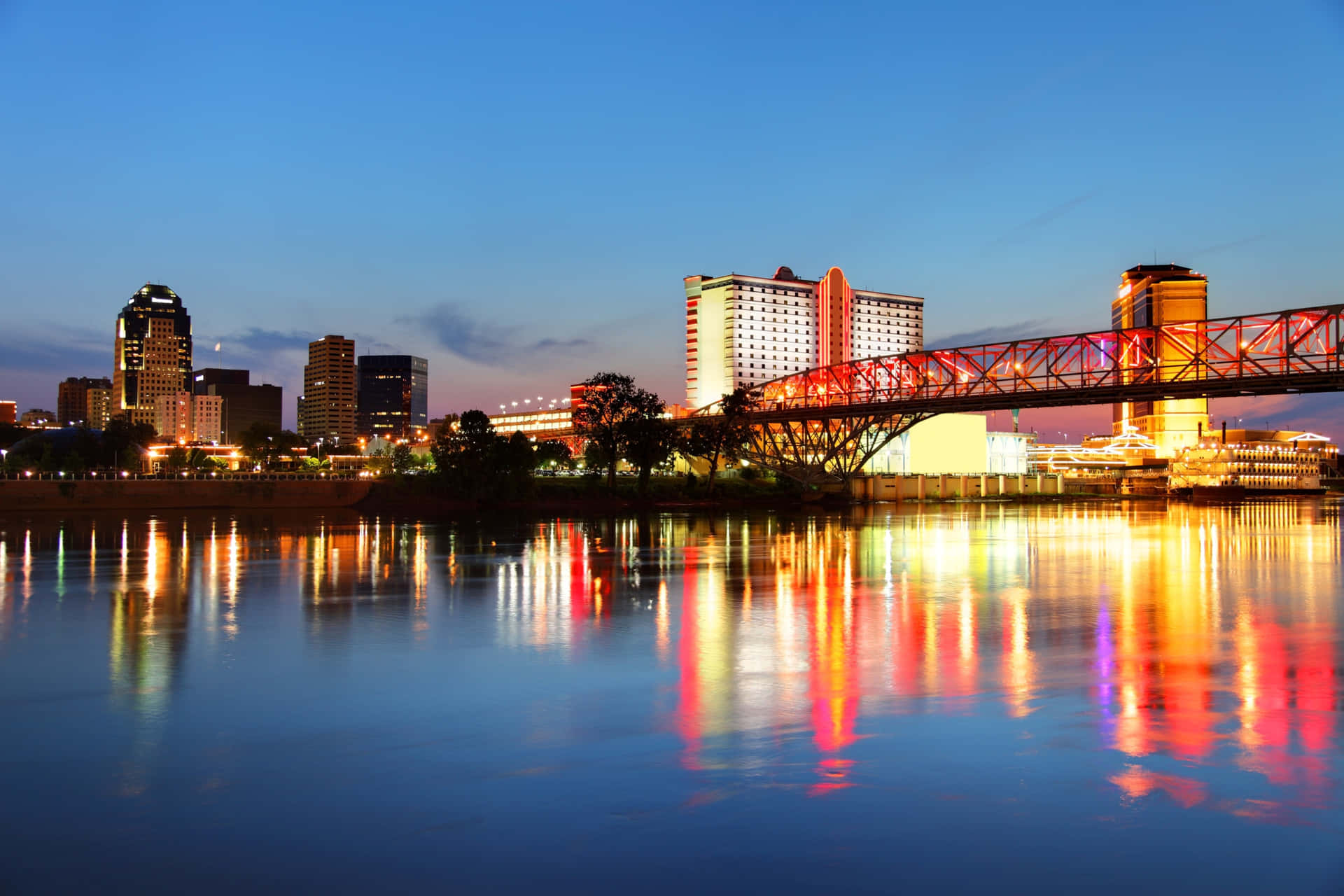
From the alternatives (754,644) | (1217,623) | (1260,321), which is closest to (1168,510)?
(1260,321)

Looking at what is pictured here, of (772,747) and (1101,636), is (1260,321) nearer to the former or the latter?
(1101,636)

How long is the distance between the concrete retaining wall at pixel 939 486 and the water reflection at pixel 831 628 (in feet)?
267

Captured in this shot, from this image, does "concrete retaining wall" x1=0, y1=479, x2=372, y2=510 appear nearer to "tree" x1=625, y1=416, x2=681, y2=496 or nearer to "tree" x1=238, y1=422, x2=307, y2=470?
"tree" x1=625, y1=416, x2=681, y2=496

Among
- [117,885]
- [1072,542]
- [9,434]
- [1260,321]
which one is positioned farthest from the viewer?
[9,434]

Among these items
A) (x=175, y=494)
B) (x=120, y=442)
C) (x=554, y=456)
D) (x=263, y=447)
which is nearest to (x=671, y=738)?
(x=175, y=494)

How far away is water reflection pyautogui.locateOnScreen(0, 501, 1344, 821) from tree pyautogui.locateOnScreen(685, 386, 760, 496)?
65.4 m

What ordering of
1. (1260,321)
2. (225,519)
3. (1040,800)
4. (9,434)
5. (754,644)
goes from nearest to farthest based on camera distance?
(1040,800) → (754,644) → (225,519) → (1260,321) → (9,434)

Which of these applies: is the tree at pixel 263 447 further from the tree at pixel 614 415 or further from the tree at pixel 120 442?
the tree at pixel 614 415

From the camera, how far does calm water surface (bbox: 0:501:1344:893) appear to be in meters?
8.20

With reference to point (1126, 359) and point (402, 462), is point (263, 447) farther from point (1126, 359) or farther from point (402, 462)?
point (1126, 359)

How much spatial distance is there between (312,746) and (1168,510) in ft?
330

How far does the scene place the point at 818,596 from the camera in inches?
955

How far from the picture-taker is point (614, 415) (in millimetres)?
97188

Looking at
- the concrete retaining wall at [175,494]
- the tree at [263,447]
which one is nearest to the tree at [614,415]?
the concrete retaining wall at [175,494]
